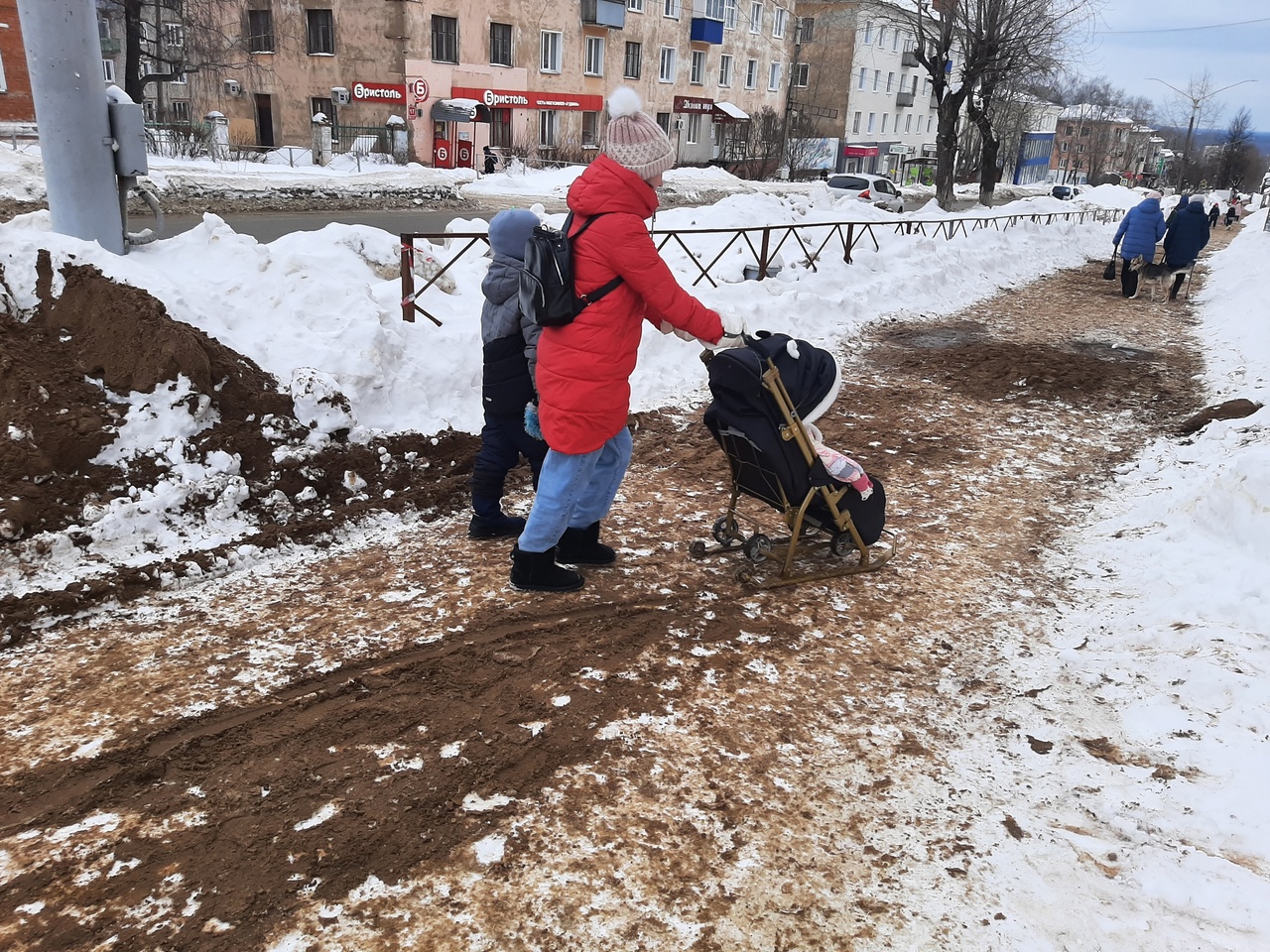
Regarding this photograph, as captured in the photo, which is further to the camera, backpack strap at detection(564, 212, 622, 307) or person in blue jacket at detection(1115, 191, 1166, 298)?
person in blue jacket at detection(1115, 191, 1166, 298)

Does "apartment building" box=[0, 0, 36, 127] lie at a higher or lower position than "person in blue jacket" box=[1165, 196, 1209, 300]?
higher

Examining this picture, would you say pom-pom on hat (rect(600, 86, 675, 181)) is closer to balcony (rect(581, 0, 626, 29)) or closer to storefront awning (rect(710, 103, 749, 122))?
balcony (rect(581, 0, 626, 29))

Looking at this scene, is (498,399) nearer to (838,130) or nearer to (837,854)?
(837,854)

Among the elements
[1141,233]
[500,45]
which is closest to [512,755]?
[1141,233]

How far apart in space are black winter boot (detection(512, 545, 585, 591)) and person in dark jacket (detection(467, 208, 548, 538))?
1.67ft

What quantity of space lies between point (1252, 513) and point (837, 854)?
291 cm

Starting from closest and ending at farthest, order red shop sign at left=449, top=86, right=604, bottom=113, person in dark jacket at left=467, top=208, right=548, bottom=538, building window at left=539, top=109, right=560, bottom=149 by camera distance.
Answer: person in dark jacket at left=467, top=208, right=548, bottom=538 → red shop sign at left=449, top=86, right=604, bottom=113 → building window at left=539, top=109, right=560, bottom=149

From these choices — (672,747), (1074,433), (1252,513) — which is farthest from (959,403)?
(672,747)

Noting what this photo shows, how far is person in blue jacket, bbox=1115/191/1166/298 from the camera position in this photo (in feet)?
40.9

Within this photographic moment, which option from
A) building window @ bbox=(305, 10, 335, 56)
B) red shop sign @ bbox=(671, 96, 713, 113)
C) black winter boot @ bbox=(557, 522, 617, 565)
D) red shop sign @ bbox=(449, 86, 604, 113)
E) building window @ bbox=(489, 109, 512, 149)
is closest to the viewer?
black winter boot @ bbox=(557, 522, 617, 565)

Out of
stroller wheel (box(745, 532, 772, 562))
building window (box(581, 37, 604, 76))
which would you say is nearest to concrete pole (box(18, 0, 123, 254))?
→ stroller wheel (box(745, 532, 772, 562))

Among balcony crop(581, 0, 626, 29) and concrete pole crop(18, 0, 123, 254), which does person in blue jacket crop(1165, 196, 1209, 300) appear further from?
balcony crop(581, 0, 626, 29)

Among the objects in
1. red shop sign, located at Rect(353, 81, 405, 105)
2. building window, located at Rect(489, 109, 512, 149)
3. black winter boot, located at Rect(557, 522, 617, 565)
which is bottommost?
black winter boot, located at Rect(557, 522, 617, 565)

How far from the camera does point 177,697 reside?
2959mm
